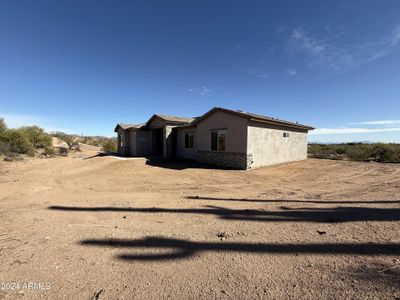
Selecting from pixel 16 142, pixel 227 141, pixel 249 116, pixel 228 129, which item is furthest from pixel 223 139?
pixel 16 142

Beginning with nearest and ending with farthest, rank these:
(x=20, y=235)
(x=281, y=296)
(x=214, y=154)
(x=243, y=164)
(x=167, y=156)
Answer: (x=281, y=296) → (x=20, y=235) → (x=243, y=164) → (x=214, y=154) → (x=167, y=156)

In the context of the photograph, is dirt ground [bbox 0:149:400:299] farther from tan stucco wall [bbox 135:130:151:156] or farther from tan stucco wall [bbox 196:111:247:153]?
tan stucco wall [bbox 135:130:151:156]

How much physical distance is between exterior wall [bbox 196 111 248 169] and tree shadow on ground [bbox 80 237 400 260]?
11.0m

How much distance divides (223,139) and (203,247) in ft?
41.4

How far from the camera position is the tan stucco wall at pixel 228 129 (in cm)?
1510

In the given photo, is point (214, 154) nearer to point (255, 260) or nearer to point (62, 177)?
point (62, 177)

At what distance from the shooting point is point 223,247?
405 centimetres

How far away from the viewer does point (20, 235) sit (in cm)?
475

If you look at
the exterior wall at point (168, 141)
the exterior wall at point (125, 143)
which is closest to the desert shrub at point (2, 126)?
the exterior wall at point (125, 143)

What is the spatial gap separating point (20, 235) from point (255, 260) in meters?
4.49

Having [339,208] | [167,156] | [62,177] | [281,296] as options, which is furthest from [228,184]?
[167,156]

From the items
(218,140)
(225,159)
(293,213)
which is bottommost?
(293,213)

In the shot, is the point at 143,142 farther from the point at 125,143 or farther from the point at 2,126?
the point at 2,126

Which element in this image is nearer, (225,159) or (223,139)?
(225,159)
